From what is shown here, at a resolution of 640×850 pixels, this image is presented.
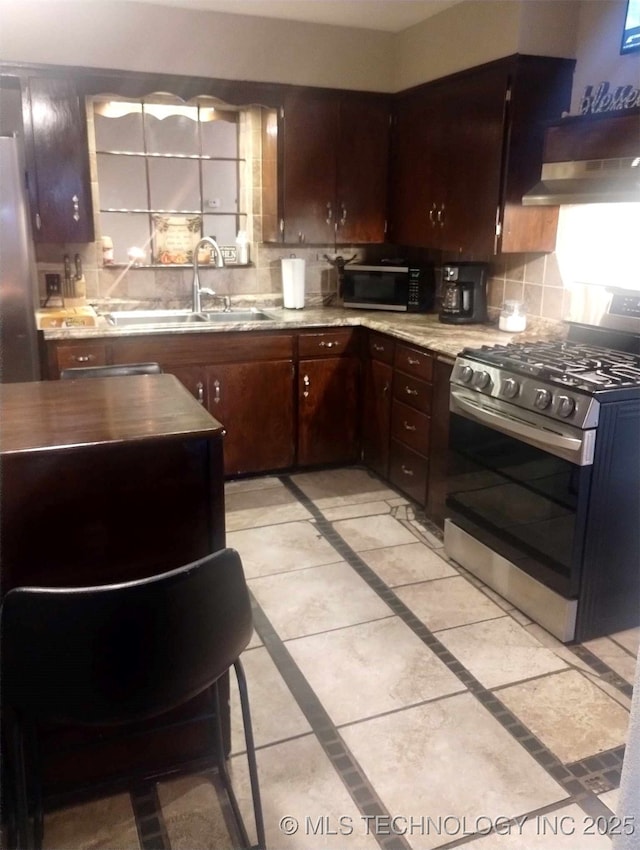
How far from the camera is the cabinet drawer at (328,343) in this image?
3.95m

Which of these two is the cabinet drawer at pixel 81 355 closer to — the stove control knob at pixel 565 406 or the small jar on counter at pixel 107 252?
the small jar on counter at pixel 107 252

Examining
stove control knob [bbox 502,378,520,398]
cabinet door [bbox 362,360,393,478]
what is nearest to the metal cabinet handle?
cabinet door [bbox 362,360,393,478]

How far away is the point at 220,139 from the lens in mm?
4262

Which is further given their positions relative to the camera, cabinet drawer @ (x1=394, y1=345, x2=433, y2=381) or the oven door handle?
cabinet drawer @ (x1=394, y1=345, x2=433, y2=381)

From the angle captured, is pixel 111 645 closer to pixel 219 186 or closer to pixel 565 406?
pixel 565 406

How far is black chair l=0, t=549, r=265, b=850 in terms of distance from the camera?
4.23 feet

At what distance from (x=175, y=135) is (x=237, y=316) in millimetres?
1140

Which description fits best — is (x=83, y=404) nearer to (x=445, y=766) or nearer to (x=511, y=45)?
(x=445, y=766)

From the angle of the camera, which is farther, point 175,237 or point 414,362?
point 175,237

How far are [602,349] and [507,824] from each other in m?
1.95

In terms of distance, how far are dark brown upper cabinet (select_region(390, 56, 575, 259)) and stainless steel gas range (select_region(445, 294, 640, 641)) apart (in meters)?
0.67

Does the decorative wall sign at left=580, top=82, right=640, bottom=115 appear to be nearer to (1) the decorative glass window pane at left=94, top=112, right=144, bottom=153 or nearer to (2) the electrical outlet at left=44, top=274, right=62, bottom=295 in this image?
(1) the decorative glass window pane at left=94, top=112, right=144, bottom=153

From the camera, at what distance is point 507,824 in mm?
1805

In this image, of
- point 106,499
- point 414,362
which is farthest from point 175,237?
point 106,499
